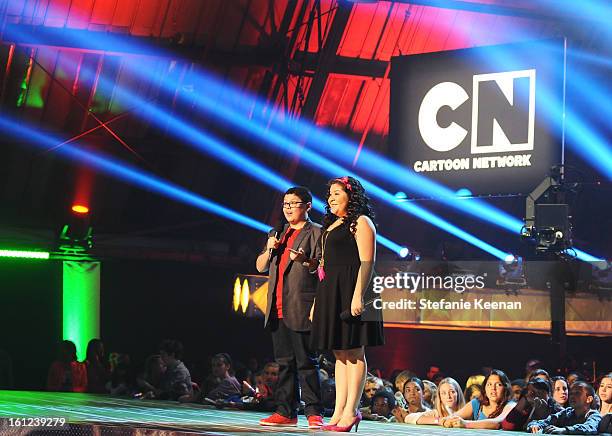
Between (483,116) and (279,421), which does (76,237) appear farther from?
(279,421)

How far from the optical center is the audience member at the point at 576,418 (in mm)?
5840

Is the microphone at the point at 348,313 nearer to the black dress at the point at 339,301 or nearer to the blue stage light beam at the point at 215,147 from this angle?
the black dress at the point at 339,301

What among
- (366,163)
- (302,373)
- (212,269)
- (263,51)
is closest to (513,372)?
(366,163)

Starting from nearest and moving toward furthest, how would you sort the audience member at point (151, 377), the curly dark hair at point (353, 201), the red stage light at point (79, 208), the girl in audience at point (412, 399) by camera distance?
1. the curly dark hair at point (353, 201)
2. the girl in audience at point (412, 399)
3. the audience member at point (151, 377)
4. the red stage light at point (79, 208)

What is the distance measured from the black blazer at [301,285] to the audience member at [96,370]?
14.1 ft

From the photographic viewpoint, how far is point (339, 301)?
4.79m

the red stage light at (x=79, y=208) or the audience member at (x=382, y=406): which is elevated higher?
the red stage light at (x=79, y=208)

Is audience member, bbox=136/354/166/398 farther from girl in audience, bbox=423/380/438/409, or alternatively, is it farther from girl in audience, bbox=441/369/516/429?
girl in audience, bbox=441/369/516/429

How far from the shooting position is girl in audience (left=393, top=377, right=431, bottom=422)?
693 centimetres

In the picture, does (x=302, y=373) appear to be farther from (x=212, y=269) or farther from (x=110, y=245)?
(x=212, y=269)

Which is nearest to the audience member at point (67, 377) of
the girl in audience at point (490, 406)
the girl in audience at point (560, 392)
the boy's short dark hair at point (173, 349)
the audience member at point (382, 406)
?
the boy's short dark hair at point (173, 349)

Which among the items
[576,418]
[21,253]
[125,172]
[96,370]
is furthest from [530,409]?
[21,253]

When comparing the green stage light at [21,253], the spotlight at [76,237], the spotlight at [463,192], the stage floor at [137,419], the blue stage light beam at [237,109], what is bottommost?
the stage floor at [137,419]

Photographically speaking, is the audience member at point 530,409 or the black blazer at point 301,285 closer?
the black blazer at point 301,285
